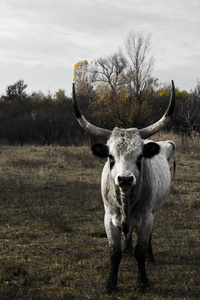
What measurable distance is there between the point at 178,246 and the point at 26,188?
16.3 feet

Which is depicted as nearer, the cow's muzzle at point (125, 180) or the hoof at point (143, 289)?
the cow's muzzle at point (125, 180)

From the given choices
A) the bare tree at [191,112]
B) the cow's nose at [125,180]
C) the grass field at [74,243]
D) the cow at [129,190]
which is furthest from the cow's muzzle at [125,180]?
the bare tree at [191,112]

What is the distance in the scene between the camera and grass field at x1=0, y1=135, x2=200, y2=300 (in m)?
3.92

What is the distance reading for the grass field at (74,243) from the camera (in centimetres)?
392

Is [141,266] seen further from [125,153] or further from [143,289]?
[125,153]

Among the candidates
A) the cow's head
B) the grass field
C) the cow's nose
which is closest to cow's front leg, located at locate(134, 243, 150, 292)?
the grass field

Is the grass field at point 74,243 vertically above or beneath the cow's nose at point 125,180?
beneath

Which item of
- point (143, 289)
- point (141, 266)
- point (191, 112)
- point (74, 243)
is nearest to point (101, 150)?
point (141, 266)

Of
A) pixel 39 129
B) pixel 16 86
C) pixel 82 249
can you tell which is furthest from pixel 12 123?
pixel 82 249

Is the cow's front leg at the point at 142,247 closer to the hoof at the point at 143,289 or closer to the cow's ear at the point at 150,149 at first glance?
the hoof at the point at 143,289

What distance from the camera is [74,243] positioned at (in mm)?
5402

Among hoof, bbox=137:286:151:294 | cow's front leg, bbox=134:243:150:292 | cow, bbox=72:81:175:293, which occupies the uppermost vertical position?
cow, bbox=72:81:175:293

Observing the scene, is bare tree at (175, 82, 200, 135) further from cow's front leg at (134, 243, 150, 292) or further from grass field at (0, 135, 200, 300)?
cow's front leg at (134, 243, 150, 292)

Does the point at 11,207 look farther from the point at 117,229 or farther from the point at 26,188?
the point at 117,229
